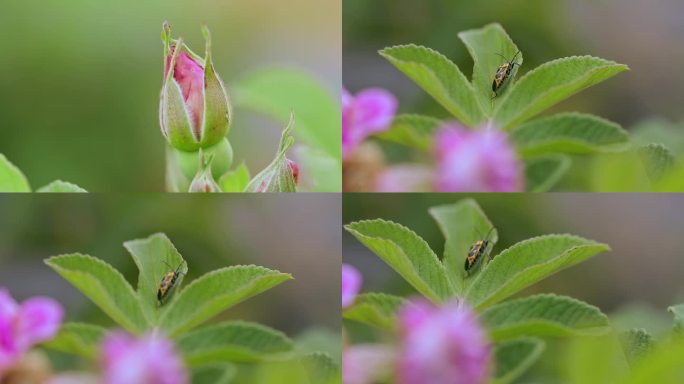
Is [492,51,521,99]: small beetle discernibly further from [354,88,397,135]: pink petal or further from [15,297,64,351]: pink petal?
[15,297,64,351]: pink petal

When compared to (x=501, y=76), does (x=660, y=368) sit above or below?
below

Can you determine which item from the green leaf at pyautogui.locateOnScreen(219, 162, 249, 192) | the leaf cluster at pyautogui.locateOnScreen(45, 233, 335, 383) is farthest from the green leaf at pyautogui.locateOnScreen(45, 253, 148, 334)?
the green leaf at pyautogui.locateOnScreen(219, 162, 249, 192)

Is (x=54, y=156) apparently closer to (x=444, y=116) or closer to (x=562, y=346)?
(x=444, y=116)

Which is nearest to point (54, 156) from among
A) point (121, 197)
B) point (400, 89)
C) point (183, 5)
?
point (121, 197)

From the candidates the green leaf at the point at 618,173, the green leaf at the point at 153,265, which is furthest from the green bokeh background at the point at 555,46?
the green leaf at the point at 153,265

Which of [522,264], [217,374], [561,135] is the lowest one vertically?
[217,374]

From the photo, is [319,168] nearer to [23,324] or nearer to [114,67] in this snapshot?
[114,67]

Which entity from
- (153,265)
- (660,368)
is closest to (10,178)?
(153,265)

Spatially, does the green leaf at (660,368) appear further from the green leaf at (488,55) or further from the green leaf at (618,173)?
the green leaf at (488,55)
